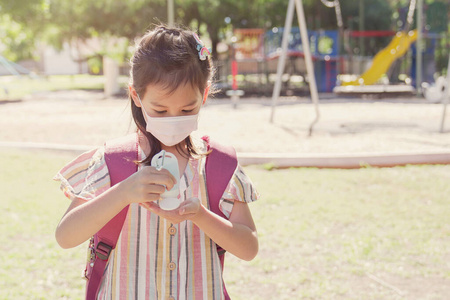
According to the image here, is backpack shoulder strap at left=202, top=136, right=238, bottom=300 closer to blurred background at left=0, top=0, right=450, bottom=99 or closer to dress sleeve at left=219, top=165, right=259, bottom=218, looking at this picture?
dress sleeve at left=219, top=165, right=259, bottom=218

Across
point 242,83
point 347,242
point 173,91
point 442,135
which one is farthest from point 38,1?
point 173,91

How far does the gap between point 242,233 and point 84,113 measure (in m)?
11.4

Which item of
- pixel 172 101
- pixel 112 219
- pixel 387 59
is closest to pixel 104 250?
pixel 112 219

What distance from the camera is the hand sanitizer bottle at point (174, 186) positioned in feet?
4.65

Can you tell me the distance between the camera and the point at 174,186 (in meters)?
1.43

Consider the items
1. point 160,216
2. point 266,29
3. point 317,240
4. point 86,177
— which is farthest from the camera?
point 266,29

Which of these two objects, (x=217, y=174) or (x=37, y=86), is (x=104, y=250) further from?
(x=37, y=86)

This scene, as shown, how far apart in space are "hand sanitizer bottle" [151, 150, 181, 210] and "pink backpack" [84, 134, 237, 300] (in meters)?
0.21

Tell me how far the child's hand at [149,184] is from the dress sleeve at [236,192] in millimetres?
263

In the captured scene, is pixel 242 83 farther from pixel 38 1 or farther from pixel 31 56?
pixel 31 56

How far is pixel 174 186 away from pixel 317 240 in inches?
99.6

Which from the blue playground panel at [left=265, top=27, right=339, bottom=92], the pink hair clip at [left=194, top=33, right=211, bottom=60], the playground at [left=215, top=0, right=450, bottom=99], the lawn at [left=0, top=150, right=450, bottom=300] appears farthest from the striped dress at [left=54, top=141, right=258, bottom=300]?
the blue playground panel at [left=265, top=27, right=339, bottom=92]

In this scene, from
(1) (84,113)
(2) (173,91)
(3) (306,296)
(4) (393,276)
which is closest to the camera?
(2) (173,91)

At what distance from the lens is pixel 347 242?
373 centimetres
